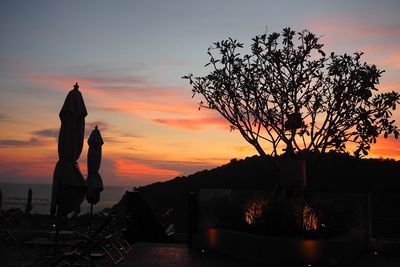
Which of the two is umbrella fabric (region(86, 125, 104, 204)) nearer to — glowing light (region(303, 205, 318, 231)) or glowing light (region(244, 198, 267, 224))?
glowing light (region(244, 198, 267, 224))

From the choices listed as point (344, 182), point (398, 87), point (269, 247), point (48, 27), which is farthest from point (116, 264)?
point (344, 182)

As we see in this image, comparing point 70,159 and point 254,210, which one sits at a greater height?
point 70,159

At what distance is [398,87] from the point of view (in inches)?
458

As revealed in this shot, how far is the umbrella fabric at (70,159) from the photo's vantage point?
7.49m

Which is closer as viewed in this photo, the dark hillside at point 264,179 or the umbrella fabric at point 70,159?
the umbrella fabric at point 70,159

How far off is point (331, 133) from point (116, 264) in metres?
6.14

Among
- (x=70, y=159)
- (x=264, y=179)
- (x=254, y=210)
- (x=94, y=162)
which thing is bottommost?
(x=254, y=210)

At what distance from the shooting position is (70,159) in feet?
25.4

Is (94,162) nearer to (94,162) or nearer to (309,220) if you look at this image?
(94,162)

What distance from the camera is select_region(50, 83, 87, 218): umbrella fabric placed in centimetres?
749

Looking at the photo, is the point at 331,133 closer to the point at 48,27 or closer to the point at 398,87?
the point at 398,87

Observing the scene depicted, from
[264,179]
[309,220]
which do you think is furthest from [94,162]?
[264,179]

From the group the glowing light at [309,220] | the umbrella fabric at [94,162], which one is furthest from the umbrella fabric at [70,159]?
the glowing light at [309,220]

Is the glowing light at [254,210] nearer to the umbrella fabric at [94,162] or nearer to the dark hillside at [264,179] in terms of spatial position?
the umbrella fabric at [94,162]
